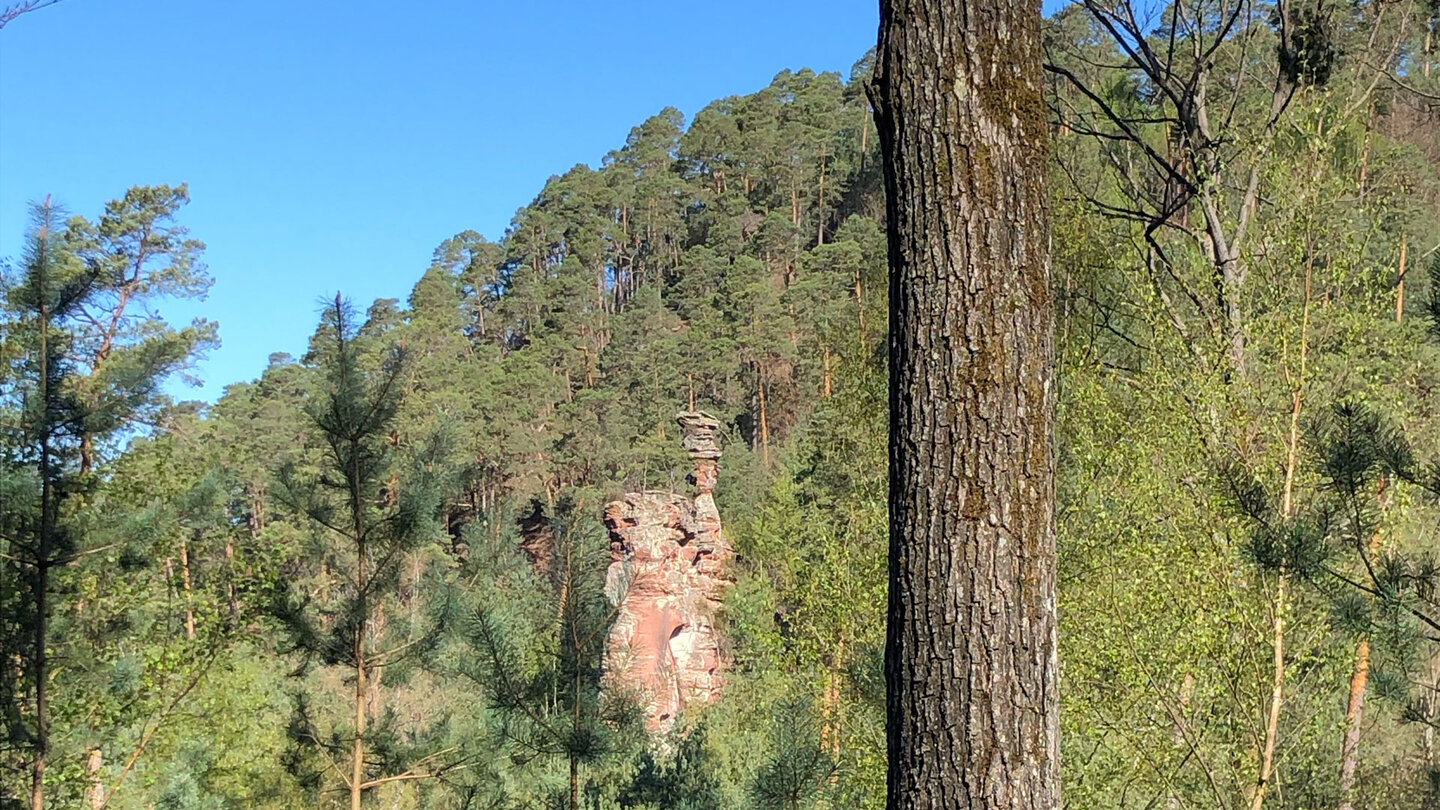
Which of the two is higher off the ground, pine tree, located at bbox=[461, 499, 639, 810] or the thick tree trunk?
the thick tree trunk

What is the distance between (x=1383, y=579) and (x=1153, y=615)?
75.2 inches

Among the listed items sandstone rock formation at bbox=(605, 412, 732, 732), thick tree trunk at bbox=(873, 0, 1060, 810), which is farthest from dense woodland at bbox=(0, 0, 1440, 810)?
sandstone rock formation at bbox=(605, 412, 732, 732)

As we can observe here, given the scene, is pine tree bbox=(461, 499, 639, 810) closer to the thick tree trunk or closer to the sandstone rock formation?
the thick tree trunk

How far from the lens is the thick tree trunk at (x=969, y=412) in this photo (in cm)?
202

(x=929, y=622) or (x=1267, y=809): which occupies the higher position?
(x=929, y=622)

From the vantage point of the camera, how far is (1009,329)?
212 cm

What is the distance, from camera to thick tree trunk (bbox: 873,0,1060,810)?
A: 2.02 metres

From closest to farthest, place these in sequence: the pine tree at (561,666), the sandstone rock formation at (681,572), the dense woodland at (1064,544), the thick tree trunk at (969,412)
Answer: the thick tree trunk at (969,412) → the dense woodland at (1064,544) → the pine tree at (561,666) → the sandstone rock formation at (681,572)

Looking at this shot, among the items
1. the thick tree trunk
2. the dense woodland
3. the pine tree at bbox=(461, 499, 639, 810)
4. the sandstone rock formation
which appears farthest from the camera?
the sandstone rock formation

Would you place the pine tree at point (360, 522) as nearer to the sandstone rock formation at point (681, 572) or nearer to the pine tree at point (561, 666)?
the pine tree at point (561, 666)

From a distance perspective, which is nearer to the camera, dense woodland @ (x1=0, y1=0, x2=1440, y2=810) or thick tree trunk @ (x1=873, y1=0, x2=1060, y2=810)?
thick tree trunk @ (x1=873, y1=0, x2=1060, y2=810)

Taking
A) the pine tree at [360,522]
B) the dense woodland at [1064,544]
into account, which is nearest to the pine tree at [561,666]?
the dense woodland at [1064,544]

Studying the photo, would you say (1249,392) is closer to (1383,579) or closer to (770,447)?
(1383,579)

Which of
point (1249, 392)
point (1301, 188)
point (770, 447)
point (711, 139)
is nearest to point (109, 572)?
point (1249, 392)
